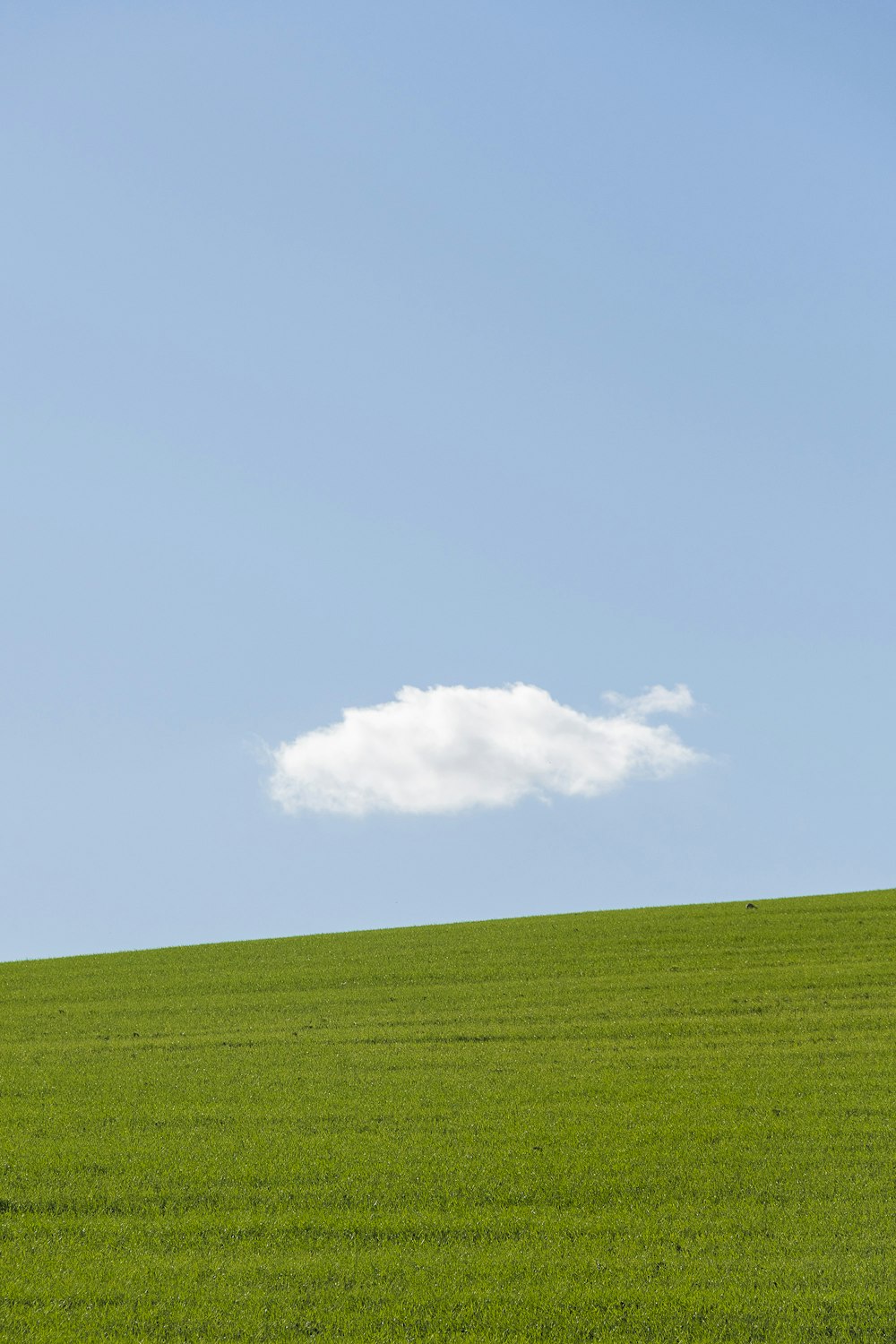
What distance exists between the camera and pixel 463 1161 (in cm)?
1416

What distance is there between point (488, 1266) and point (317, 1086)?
7.38 metres

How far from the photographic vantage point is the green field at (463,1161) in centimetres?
1065

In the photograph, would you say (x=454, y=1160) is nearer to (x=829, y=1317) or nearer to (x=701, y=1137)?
(x=701, y=1137)

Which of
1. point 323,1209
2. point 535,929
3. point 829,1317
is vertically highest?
point 535,929

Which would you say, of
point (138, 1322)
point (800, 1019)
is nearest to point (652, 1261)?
point (138, 1322)

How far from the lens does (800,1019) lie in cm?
2206

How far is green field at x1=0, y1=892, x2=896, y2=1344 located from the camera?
34.9 ft

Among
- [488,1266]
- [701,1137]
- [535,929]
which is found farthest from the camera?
[535,929]

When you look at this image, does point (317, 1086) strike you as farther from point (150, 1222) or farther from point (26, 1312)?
point (26, 1312)

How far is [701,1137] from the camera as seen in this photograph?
1496 cm

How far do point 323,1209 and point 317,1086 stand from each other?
5.34m

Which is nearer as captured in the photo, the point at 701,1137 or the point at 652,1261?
the point at 652,1261

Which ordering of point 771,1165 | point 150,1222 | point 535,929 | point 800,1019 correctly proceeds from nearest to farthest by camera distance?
point 150,1222 < point 771,1165 < point 800,1019 < point 535,929

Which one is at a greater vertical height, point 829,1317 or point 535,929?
point 535,929
